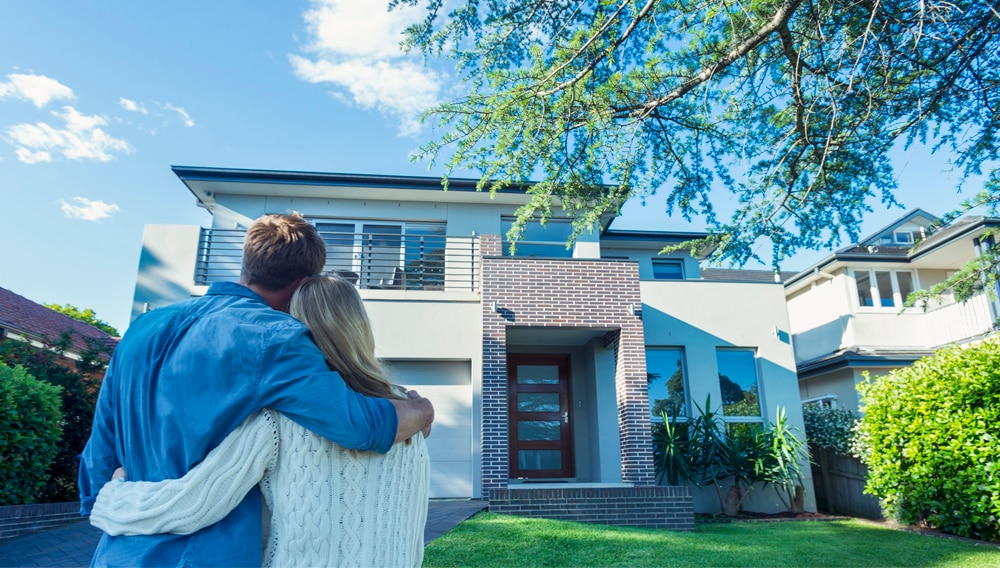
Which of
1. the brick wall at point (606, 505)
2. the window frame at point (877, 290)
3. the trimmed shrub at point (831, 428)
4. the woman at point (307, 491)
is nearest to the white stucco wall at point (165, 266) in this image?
the brick wall at point (606, 505)

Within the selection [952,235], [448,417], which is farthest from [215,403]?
[952,235]

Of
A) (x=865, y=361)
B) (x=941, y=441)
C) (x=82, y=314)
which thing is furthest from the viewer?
(x=82, y=314)

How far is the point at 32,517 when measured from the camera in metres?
6.31

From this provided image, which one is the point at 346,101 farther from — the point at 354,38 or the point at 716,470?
the point at 716,470

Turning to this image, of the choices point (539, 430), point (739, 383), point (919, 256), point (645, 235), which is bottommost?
point (539, 430)

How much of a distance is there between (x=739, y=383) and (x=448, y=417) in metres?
5.72

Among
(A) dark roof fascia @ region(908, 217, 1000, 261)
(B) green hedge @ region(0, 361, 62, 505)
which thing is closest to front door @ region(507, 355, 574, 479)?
(B) green hedge @ region(0, 361, 62, 505)

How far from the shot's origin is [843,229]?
653 centimetres

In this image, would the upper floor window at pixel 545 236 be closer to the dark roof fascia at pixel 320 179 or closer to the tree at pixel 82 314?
the dark roof fascia at pixel 320 179

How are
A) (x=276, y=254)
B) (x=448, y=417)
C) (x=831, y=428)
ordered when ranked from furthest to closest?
(x=831, y=428) → (x=448, y=417) → (x=276, y=254)

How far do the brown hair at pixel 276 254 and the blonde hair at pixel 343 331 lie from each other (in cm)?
8

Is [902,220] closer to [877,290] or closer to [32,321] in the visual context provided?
[877,290]

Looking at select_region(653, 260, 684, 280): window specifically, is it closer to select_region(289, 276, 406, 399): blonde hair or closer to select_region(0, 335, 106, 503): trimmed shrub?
select_region(0, 335, 106, 503): trimmed shrub

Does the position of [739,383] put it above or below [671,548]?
above
